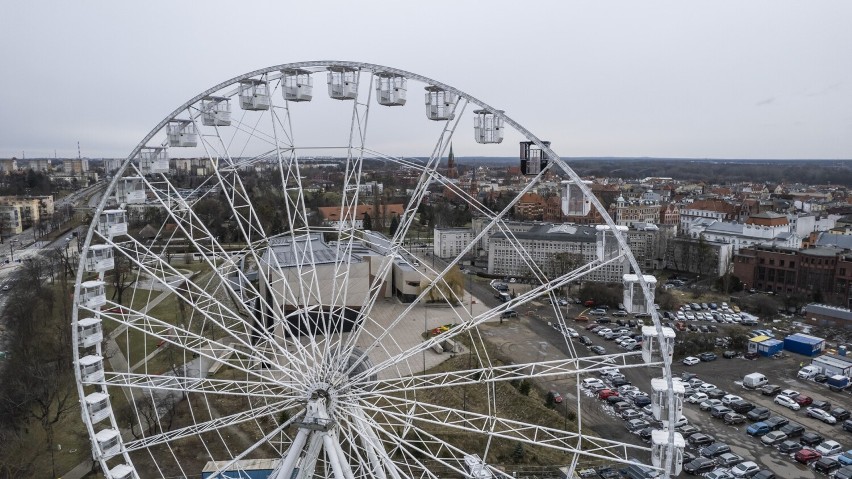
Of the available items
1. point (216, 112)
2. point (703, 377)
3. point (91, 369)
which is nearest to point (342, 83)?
point (216, 112)

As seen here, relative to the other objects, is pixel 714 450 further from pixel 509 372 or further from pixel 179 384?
pixel 179 384

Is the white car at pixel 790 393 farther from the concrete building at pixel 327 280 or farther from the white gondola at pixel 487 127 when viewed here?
the white gondola at pixel 487 127

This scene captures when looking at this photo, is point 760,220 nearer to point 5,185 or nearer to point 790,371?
point 790,371

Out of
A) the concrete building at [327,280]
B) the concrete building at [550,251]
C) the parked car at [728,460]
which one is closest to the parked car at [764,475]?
the parked car at [728,460]

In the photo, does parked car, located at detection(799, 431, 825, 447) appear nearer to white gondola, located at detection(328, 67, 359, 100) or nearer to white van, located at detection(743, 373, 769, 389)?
white van, located at detection(743, 373, 769, 389)

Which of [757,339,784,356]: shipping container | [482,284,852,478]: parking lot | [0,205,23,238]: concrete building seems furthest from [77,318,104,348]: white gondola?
[0,205,23,238]: concrete building

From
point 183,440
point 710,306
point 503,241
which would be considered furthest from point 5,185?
point 710,306
